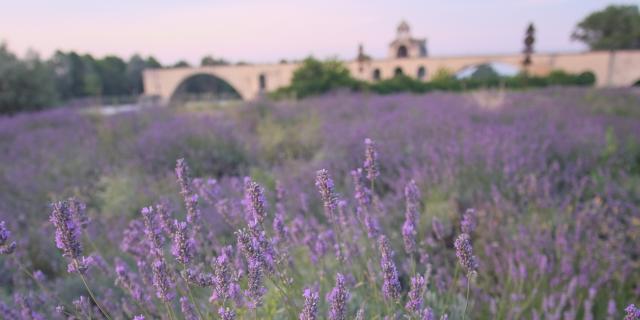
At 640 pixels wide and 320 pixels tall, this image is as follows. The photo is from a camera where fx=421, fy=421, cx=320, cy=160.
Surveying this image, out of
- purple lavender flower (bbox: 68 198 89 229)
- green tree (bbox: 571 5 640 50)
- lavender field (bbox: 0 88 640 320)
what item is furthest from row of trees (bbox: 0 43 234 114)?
green tree (bbox: 571 5 640 50)

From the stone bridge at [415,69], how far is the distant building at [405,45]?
6.22 meters

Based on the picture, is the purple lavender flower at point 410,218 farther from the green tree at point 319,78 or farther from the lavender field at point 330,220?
the green tree at point 319,78

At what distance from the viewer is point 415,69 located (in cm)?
3425

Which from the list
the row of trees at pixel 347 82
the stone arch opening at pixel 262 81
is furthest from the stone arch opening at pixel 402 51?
the row of trees at pixel 347 82

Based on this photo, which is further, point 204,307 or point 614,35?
point 614,35

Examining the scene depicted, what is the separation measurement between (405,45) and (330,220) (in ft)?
144

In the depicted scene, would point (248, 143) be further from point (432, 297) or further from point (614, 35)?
point (614, 35)

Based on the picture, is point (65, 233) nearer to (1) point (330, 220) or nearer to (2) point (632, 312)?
(1) point (330, 220)

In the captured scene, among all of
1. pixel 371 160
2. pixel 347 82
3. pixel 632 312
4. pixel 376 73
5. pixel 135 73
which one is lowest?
pixel 632 312

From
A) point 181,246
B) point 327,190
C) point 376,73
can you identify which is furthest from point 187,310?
point 376,73

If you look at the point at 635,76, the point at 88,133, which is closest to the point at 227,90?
the point at 635,76

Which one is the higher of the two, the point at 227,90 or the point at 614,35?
the point at 614,35

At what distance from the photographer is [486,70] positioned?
1416 inches

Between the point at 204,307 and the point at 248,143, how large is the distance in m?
4.16
